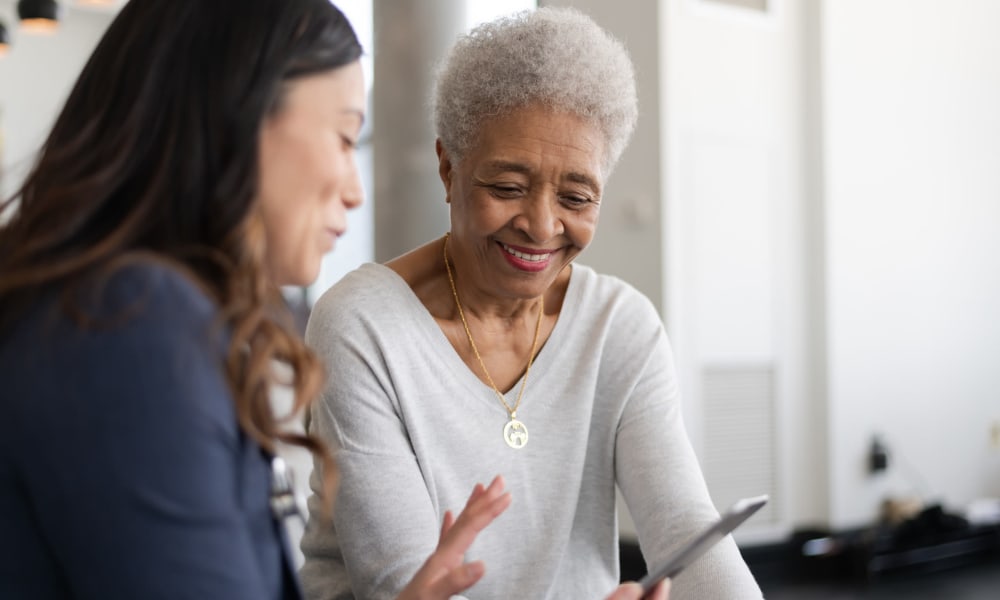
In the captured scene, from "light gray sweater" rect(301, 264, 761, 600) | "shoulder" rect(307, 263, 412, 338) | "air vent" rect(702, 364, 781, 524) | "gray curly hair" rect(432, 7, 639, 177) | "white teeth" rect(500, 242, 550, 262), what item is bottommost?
"air vent" rect(702, 364, 781, 524)

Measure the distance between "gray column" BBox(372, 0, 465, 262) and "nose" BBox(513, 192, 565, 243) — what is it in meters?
2.69

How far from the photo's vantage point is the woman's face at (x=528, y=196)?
1.66 metres

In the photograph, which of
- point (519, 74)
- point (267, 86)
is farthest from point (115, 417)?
point (519, 74)

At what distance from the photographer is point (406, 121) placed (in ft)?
14.5

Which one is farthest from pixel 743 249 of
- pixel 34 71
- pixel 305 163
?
pixel 34 71

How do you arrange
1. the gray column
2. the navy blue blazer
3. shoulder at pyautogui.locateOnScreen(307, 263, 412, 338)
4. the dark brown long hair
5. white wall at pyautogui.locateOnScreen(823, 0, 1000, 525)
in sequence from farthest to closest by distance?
white wall at pyautogui.locateOnScreen(823, 0, 1000, 525) → the gray column → shoulder at pyautogui.locateOnScreen(307, 263, 412, 338) → the dark brown long hair → the navy blue blazer

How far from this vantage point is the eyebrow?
166 centimetres

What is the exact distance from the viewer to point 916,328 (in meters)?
5.11

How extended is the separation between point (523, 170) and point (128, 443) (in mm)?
1001

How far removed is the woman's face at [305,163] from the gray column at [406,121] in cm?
334

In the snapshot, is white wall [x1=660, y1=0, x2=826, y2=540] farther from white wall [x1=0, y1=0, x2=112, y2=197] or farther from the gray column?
white wall [x1=0, y1=0, x2=112, y2=197]

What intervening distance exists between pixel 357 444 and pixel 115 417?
79 cm

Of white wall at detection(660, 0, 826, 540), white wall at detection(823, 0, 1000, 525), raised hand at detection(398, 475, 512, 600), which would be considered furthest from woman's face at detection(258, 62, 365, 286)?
white wall at detection(823, 0, 1000, 525)

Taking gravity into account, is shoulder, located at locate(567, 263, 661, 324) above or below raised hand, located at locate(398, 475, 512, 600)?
above
